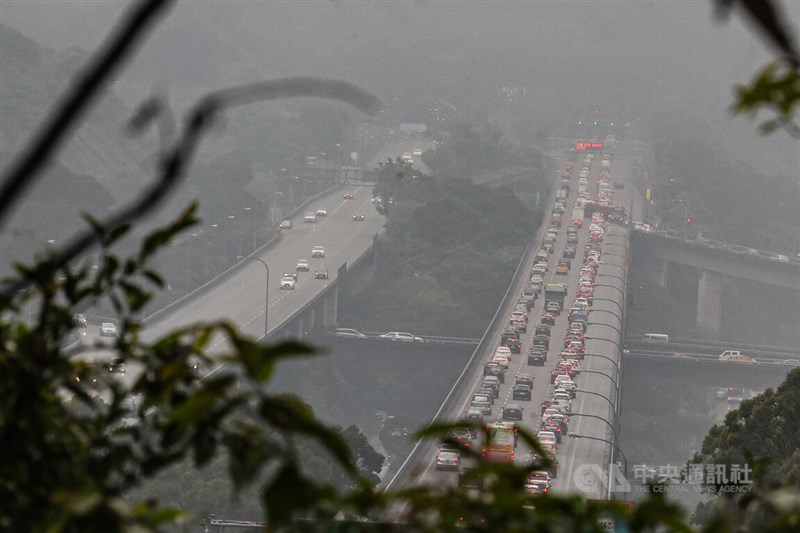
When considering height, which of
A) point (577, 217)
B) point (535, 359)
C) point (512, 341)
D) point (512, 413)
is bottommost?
point (512, 413)

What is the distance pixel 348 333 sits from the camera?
3649 inches

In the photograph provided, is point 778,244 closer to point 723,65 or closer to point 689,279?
point 689,279

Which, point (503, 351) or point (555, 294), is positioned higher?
point (555, 294)

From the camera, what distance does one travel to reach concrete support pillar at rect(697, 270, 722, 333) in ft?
385

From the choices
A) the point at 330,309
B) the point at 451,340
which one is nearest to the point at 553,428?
the point at 451,340

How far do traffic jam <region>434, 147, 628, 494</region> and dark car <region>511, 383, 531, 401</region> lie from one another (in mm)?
40

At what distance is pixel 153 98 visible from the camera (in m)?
2.63

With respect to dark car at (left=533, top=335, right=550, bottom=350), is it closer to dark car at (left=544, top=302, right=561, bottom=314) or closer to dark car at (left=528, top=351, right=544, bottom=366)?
dark car at (left=528, top=351, right=544, bottom=366)

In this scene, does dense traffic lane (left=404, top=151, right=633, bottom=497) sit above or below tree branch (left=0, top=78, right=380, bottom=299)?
above

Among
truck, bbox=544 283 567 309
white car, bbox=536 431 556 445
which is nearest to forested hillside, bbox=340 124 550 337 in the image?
truck, bbox=544 283 567 309

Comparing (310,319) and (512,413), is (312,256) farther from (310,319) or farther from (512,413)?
(512,413)

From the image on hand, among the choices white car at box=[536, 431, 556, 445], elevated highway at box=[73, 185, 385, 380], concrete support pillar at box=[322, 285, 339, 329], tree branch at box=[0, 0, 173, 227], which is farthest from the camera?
concrete support pillar at box=[322, 285, 339, 329]

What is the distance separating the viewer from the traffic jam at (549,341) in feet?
196

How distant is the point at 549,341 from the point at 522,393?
1411cm
